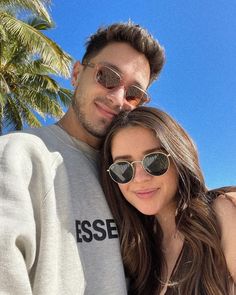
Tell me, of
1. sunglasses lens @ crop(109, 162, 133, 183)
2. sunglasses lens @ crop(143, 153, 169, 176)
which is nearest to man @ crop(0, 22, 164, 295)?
sunglasses lens @ crop(109, 162, 133, 183)

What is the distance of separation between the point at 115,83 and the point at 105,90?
83mm

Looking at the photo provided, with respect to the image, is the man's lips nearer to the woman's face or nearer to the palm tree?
the woman's face

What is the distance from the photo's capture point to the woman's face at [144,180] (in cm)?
242

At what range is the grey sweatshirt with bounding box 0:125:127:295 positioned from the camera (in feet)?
5.55

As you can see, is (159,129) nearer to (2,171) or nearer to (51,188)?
(51,188)

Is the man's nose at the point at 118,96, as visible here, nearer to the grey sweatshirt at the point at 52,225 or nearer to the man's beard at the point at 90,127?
the man's beard at the point at 90,127

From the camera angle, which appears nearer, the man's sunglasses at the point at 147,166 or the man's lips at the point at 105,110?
the man's sunglasses at the point at 147,166

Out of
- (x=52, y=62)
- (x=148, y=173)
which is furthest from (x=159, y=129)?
(x=52, y=62)

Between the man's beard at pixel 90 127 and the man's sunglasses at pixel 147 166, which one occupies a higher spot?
the man's beard at pixel 90 127

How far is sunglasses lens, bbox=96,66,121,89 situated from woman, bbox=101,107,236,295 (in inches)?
10.3

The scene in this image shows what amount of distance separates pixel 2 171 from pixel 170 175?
1.07m

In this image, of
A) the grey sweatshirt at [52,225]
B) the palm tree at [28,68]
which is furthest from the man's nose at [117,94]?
the palm tree at [28,68]

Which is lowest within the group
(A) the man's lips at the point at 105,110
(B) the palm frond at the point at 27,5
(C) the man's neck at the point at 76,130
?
(C) the man's neck at the point at 76,130

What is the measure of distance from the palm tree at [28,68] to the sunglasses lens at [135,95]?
371 inches
